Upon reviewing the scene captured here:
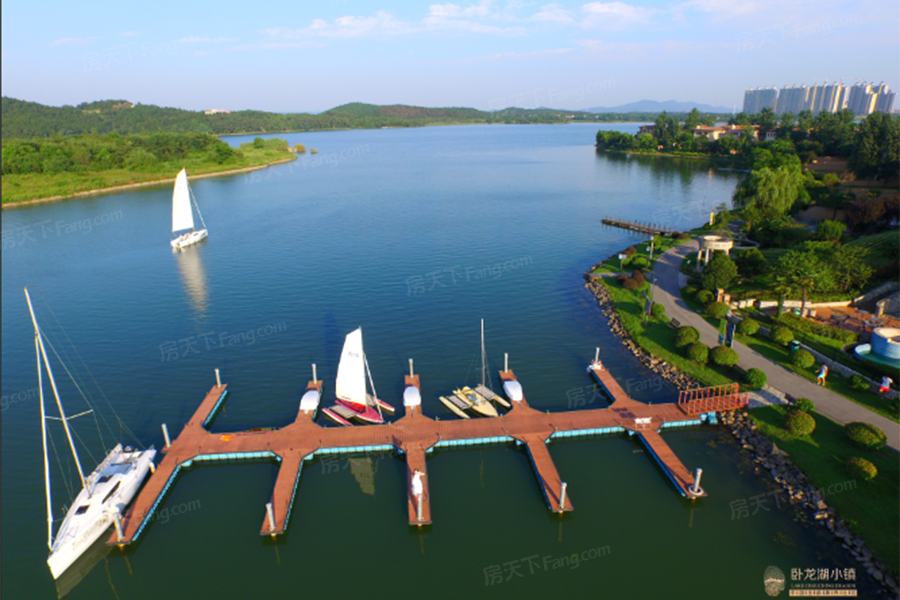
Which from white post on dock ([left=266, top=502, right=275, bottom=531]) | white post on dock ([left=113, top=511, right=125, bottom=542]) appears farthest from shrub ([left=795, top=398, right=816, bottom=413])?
white post on dock ([left=113, top=511, right=125, bottom=542])

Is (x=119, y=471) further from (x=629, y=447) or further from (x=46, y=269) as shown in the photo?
(x=46, y=269)

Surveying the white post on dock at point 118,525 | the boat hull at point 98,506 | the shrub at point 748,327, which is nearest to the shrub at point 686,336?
A: the shrub at point 748,327

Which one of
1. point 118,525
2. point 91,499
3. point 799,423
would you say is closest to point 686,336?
point 799,423

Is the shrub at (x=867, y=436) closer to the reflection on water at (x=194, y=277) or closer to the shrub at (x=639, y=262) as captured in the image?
the shrub at (x=639, y=262)

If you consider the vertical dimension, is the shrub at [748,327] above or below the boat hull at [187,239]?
below

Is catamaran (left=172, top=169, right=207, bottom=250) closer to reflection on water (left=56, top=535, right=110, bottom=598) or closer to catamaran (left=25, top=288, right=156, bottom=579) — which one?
catamaran (left=25, top=288, right=156, bottom=579)
